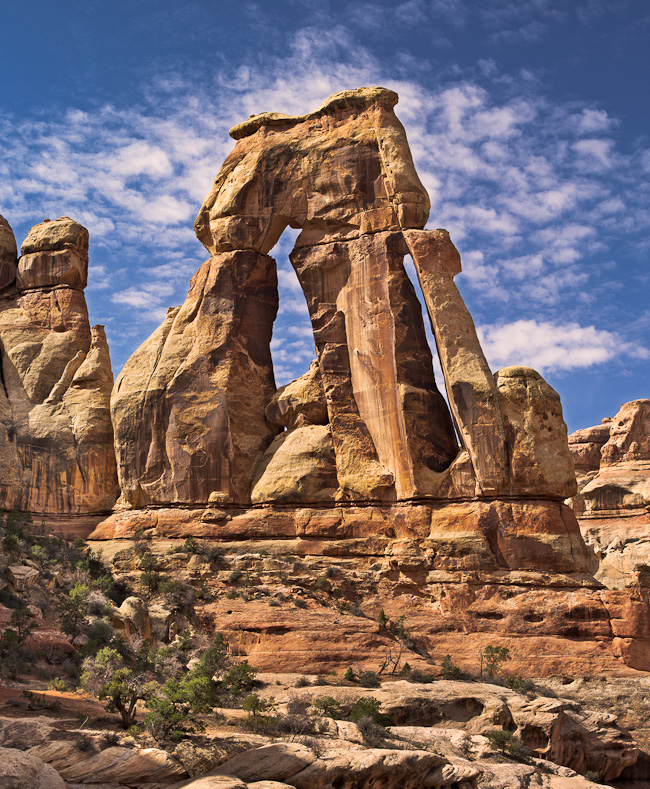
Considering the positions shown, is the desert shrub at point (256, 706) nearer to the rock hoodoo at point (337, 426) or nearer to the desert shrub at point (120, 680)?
the desert shrub at point (120, 680)

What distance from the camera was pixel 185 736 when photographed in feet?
66.9

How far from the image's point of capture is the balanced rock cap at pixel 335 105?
4228cm

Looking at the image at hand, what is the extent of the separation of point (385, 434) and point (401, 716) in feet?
47.9

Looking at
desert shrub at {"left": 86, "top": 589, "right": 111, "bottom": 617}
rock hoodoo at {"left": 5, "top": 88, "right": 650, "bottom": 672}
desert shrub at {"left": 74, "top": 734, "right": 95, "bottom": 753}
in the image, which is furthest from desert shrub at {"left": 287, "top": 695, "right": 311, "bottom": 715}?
desert shrub at {"left": 86, "top": 589, "right": 111, "bottom": 617}

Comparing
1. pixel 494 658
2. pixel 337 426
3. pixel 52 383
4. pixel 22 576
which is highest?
pixel 52 383

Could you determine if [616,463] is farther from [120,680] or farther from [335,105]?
[120,680]

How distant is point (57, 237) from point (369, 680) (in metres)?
33.1

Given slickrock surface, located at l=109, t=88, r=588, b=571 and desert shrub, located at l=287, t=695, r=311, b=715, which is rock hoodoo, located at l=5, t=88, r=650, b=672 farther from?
desert shrub, located at l=287, t=695, r=311, b=715

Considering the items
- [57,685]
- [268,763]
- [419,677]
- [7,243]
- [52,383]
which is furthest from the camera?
[7,243]

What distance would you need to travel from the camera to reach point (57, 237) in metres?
50.0

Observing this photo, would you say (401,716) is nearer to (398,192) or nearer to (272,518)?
(272,518)

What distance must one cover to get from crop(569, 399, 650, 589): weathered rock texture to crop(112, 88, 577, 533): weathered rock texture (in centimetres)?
2278

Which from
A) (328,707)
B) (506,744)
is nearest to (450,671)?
(506,744)

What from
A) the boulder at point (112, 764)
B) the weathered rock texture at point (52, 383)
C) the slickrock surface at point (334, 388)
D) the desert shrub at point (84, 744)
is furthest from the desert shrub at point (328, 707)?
the weathered rock texture at point (52, 383)
